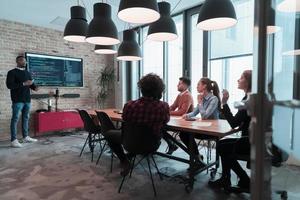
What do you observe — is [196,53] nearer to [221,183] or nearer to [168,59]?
[168,59]

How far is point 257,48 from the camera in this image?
0.71m

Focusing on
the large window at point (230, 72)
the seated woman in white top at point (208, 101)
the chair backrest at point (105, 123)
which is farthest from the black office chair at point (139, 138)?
the large window at point (230, 72)

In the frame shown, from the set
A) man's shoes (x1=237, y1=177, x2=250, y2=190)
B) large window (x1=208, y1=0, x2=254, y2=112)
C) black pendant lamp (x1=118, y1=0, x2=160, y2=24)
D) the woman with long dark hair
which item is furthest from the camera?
large window (x1=208, y1=0, x2=254, y2=112)

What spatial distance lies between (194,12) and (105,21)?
98.6 inches

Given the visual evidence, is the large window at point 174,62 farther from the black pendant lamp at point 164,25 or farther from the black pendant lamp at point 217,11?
the black pendant lamp at point 217,11

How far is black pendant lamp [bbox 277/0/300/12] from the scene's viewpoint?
828 millimetres

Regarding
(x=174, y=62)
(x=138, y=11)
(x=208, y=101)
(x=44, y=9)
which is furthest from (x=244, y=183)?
(x=44, y=9)

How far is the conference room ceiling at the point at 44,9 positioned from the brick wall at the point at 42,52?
0.87ft

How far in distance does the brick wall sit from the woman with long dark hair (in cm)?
455

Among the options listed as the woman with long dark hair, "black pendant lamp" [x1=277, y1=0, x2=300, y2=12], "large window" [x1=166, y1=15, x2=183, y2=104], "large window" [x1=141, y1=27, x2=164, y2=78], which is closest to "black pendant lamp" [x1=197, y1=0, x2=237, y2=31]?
the woman with long dark hair

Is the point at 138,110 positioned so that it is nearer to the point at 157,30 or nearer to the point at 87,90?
the point at 157,30

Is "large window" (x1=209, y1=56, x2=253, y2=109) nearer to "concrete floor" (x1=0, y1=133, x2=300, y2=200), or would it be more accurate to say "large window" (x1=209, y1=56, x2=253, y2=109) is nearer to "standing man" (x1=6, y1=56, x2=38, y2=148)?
"concrete floor" (x1=0, y1=133, x2=300, y2=200)

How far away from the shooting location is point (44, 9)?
180 inches

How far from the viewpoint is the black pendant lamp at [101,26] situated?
Result: 9.73ft
